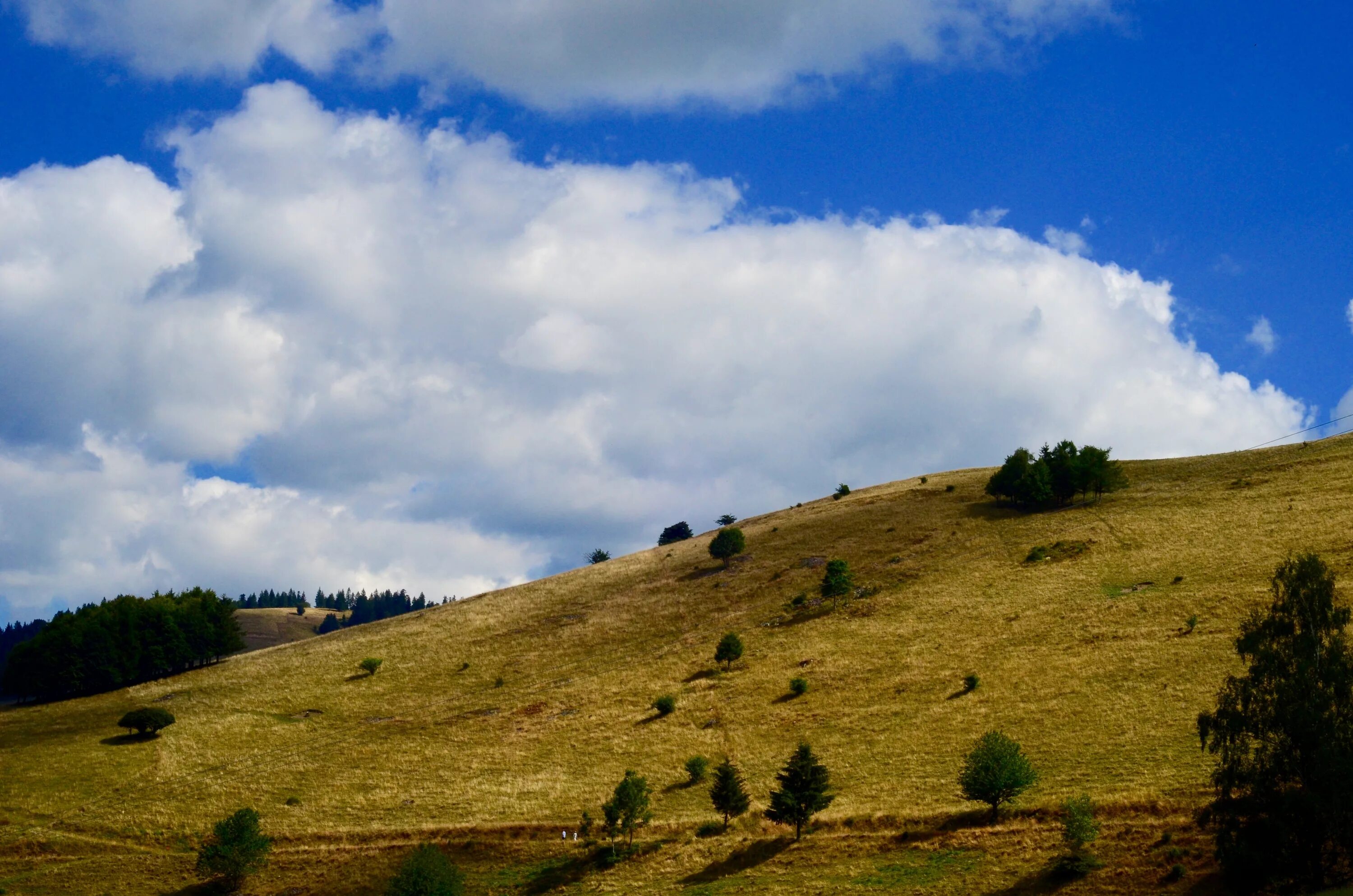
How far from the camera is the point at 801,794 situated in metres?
54.1

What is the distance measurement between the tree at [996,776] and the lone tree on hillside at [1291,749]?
32.7 ft

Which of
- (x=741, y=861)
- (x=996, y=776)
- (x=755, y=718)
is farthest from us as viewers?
(x=755, y=718)

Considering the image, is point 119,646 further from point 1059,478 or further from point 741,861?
point 1059,478

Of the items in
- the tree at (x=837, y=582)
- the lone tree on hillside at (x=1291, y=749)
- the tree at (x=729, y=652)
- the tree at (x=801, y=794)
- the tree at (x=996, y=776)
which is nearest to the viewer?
the lone tree on hillside at (x=1291, y=749)

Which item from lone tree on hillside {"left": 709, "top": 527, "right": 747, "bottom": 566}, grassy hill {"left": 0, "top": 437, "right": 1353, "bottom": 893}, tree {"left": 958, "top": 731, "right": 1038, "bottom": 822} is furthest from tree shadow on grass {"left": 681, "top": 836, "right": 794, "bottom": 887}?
lone tree on hillside {"left": 709, "top": 527, "right": 747, "bottom": 566}

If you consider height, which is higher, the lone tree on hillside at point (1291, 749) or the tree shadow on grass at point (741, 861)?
the lone tree on hillside at point (1291, 749)

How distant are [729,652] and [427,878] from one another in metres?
41.1

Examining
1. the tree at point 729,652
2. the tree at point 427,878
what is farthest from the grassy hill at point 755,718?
the tree at point 427,878

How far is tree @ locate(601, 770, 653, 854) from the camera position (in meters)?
56.2

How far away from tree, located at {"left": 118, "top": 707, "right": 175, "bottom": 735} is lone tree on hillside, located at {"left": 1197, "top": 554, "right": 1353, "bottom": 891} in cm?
8306

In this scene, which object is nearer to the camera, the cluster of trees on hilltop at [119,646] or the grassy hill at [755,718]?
the grassy hill at [755,718]

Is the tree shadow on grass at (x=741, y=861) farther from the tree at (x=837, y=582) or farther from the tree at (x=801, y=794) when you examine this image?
the tree at (x=837, y=582)

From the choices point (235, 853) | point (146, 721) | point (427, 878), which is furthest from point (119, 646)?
point (427, 878)

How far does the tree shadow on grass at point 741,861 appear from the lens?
168 ft
